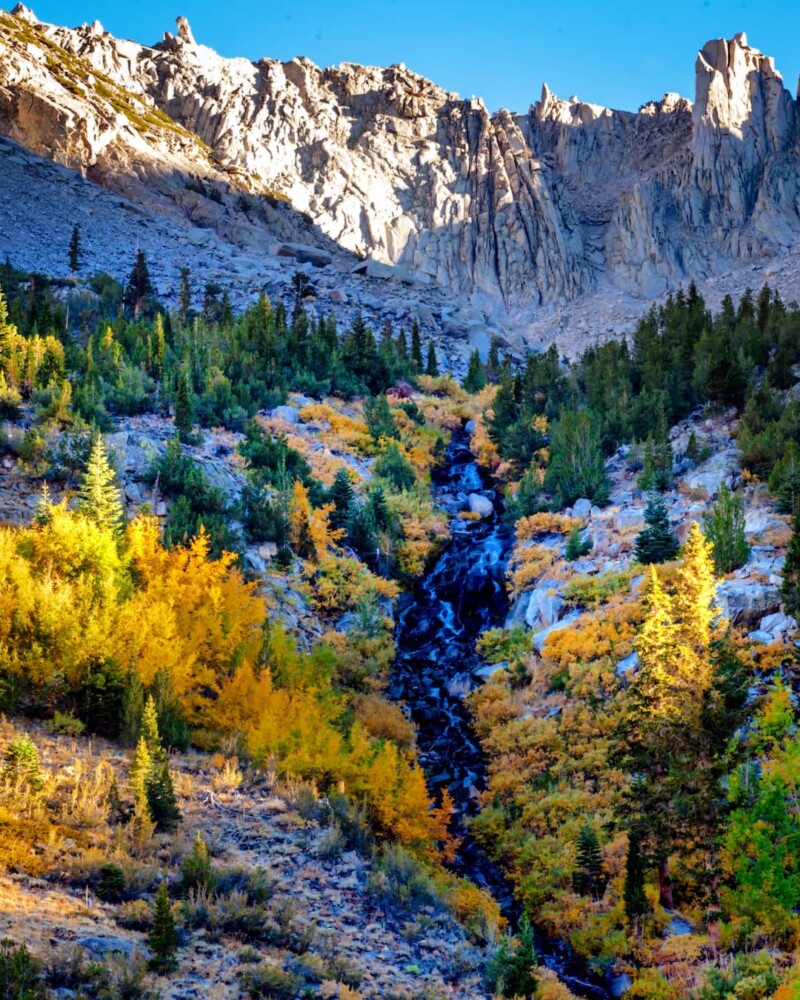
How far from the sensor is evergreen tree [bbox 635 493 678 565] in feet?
89.0

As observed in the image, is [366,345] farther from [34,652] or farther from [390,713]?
[34,652]

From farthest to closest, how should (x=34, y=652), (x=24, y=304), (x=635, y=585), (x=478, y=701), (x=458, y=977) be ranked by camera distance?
(x=24, y=304), (x=635, y=585), (x=478, y=701), (x=34, y=652), (x=458, y=977)

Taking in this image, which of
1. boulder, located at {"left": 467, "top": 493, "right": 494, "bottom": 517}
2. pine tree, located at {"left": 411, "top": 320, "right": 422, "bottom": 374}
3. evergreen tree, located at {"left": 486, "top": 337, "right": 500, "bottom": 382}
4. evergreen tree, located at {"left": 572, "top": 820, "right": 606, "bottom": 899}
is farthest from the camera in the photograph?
evergreen tree, located at {"left": 486, "top": 337, "right": 500, "bottom": 382}

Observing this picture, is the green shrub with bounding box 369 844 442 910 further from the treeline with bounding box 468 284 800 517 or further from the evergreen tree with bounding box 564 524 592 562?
the treeline with bounding box 468 284 800 517

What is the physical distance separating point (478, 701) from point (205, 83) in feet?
348

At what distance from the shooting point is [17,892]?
10.6 metres

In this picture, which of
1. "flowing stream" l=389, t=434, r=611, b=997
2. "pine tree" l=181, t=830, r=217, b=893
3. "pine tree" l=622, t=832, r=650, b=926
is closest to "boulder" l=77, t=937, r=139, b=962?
"pine tree" l=181, t=830, r=217, b=893

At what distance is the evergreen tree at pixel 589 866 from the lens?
17.0m

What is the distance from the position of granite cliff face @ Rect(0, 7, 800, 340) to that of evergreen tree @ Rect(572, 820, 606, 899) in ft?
266

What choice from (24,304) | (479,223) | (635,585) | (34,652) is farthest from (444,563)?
(479,223)

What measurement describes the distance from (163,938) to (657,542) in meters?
21.3

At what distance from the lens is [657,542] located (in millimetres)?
27250

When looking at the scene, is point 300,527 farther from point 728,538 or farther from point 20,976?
point 20,976

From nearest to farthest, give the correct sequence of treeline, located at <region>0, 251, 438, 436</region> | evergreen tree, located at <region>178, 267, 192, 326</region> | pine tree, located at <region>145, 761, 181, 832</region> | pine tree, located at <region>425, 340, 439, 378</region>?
pine tree, located at <region>145, 761, 181, 832</region>, treeline, located at <region>0, 251, 438, 436</region>, pine tree, located at <region>425, 340, 439, 378</region>, evergreen tree, located at <region>178, 267, 192, 326</region>
